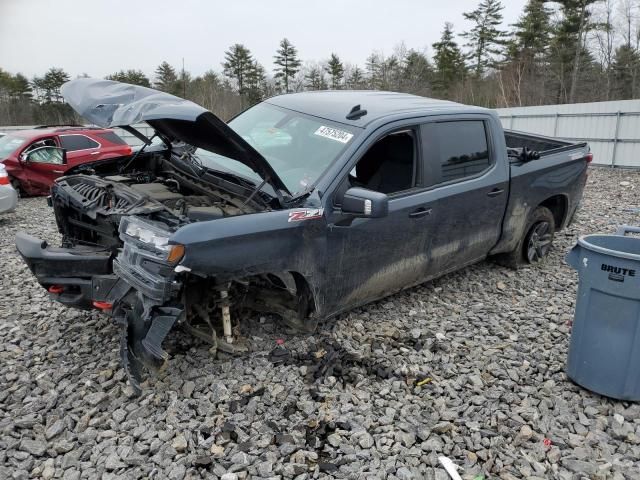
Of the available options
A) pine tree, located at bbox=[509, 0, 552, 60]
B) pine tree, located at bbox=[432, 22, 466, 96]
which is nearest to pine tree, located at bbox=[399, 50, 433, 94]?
pine tree, located at bbox=[432, 22, 466, 96]

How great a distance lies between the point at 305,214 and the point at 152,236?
999 mm

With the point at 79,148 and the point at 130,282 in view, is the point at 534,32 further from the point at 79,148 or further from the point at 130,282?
the point at 130,282

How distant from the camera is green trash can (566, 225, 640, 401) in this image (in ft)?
9.70

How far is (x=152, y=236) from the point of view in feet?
9.56

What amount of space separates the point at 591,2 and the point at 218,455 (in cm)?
3911

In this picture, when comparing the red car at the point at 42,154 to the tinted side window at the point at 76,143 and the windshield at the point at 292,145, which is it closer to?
the tinted side window at the point at 76,143

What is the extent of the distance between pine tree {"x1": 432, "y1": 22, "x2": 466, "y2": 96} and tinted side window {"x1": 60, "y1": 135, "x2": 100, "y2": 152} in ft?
120

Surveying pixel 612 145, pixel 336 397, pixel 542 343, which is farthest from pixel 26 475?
pixel 612 145

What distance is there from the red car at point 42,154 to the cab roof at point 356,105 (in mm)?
7446

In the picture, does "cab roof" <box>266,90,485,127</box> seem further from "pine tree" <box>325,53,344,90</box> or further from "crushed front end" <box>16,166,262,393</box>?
"pine tree" <box>325,53,344,90</box>

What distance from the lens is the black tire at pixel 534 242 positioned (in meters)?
5.52

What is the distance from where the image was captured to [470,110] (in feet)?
15.2

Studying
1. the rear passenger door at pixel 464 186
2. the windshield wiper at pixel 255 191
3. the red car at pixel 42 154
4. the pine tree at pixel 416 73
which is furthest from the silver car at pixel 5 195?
the pine tree at pixel 416 73

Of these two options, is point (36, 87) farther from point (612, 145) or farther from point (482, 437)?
point (482, 437)
